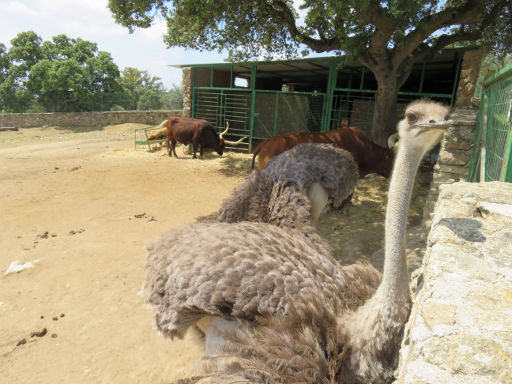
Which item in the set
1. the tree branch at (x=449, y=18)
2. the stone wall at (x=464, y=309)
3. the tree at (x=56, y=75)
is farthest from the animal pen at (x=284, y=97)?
the tree at (x=56, y=75)

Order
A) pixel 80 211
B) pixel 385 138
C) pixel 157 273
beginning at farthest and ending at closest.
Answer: pixel 385 138, pixel 80 211, pixel 157 273

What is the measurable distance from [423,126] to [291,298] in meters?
0.97

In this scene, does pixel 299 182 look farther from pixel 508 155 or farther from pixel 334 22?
pixel 334 22

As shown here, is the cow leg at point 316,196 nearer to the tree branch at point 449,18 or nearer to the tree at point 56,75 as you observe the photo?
the tree branch at point 449,18

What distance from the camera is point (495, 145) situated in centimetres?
271

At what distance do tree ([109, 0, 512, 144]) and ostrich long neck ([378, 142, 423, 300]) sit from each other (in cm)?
470

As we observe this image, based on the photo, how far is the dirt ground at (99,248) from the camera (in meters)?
2.76

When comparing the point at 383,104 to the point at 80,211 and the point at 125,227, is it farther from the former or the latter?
the point at 80,211

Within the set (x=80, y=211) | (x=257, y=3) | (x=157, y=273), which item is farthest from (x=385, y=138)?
(x=157, y=273)

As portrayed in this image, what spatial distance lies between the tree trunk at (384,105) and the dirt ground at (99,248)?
1.07 m

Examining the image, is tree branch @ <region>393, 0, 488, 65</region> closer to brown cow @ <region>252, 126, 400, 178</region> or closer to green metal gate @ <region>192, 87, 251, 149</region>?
brown cow @ <region>252, 126, 400, 178</region>

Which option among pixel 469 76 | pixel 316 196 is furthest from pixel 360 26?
pixel 316 196

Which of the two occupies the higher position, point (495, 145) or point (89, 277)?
point (495, 145)

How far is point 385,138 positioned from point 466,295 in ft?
24.9
